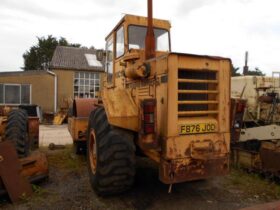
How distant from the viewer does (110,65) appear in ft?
21.6

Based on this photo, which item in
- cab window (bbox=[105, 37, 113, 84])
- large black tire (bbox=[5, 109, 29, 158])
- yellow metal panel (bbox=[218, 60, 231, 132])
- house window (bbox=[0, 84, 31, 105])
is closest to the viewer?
yellow metal panel (bbox=[218, 60, 231, 132])

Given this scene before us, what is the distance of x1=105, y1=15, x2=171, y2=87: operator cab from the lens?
17.9 ft

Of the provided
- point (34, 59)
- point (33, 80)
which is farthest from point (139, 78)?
point (34, 59)

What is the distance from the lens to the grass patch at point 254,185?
17.3 ft

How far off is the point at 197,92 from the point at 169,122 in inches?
26.3

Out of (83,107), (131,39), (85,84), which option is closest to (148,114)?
(131,39)

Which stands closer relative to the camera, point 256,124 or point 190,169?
point 190,169

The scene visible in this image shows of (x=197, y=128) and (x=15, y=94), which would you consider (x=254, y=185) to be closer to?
(x=197, y=128)

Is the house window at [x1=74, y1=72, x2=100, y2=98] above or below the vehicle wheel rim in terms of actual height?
above

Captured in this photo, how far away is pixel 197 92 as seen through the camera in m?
4.41

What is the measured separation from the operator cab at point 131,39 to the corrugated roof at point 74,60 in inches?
708

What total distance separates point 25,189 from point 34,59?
1604 inches

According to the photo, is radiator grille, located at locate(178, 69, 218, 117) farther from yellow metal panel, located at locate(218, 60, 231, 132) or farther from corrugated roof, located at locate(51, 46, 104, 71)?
corrugated roof, located at locate(51, 46, 104, 71)

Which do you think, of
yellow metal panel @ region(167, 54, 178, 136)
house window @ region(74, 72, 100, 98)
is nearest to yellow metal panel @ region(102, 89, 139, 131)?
yellow metal panel @ region(167, 54, 178, 136)
